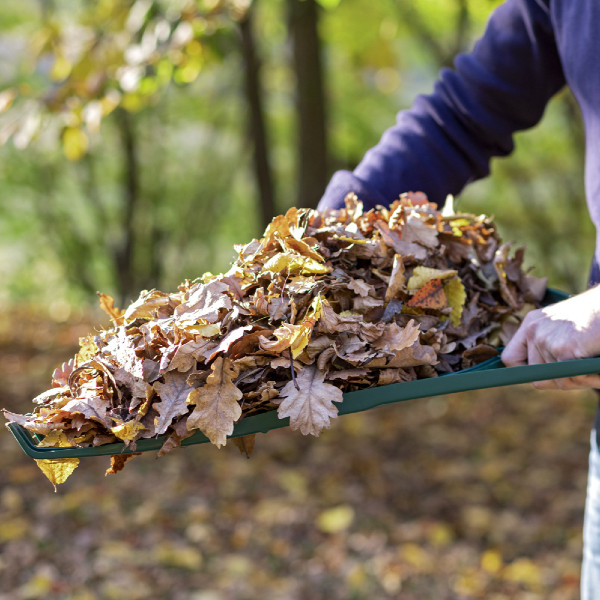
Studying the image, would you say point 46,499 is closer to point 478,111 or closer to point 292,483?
point 292,483

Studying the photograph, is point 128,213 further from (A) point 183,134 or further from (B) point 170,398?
(B) point 170,398

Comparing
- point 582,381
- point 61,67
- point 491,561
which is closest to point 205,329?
point 582,381

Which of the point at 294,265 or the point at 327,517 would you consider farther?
the point at 327,517

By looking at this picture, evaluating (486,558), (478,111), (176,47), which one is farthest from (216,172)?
(478,111)

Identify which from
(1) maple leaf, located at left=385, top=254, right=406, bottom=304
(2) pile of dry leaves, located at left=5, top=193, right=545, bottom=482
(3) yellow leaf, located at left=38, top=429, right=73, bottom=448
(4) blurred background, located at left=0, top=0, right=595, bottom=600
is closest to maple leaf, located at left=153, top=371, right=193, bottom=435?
(2) pile of dry leaves, located at left=5, top=193, right=545, bottom=482

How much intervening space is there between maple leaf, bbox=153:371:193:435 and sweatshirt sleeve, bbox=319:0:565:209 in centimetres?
64

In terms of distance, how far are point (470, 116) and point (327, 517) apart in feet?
7.46

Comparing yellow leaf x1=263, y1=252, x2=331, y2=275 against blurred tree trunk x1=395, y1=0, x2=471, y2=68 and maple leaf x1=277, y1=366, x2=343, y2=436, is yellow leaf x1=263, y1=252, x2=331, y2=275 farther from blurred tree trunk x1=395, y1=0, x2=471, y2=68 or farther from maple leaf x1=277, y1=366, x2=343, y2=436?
blurred tree trunk x1=395, y1=0, x2=471, y2=68

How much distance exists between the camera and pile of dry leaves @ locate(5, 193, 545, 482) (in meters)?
1.05

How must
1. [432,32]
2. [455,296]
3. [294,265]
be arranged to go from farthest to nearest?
[432,32]
[455,296]
[294,265]

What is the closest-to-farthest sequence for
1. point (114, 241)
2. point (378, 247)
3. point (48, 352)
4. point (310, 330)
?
point (310, 330)
point (378, 247)
point (48, 352)
point (114, 241)

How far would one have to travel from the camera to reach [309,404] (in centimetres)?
104

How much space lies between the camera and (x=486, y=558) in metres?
2.97

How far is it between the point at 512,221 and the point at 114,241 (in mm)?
5475
